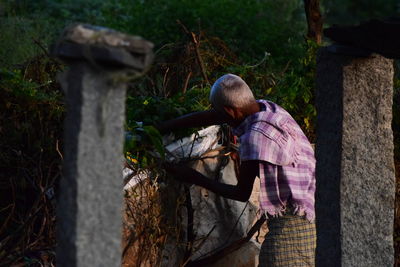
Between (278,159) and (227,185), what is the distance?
35 cm

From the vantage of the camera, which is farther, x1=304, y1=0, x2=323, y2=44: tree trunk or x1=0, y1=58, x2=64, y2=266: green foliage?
x1=304, y1=0, x2=323, y2=44: tree trunk

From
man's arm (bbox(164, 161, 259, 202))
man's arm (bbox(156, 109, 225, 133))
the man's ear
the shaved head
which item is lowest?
man's arm (bbox(164, 161, 259, 202))

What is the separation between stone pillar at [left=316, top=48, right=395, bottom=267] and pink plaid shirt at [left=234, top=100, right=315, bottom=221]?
3.8 inches

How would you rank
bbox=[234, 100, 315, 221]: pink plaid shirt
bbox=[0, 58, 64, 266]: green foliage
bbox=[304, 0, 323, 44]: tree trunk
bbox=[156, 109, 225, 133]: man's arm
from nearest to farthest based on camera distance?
bbox=[234, 100, 315, 221]: pink plaid shirt, bbox=[0, 58, 64, 266]: green foliage, bbox=[156, 109, 225, 133]: man's arm, bbox=[304, 0, 323, 44]: tree trunk

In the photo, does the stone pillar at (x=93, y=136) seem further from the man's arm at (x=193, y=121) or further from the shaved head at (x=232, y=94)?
the man's arm at (x=193, y=121)

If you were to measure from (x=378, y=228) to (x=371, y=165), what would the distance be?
1.17 ft

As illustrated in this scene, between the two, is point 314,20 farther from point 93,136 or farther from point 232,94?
point 93,136

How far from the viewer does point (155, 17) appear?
12.5 metres

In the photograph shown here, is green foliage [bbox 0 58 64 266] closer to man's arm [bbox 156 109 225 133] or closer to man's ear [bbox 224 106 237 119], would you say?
man's arm [bbox 156 109 225 133]

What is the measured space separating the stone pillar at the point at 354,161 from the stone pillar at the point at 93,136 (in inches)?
85.0

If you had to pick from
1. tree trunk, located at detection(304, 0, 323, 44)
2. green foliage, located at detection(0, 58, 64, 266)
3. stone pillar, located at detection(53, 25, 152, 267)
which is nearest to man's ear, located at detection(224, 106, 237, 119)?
green foliage, located at detection(0, 58, 64, 266)

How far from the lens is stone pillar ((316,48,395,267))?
4.90 metres

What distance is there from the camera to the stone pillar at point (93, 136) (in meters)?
2.87

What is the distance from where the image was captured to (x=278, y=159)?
4887 millimetres
